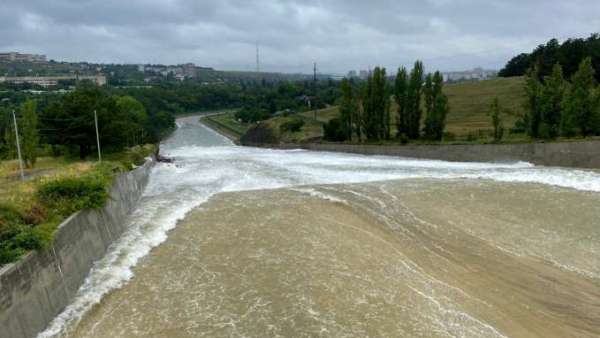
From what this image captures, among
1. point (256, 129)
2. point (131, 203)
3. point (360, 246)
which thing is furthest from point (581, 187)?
point (256, 129)

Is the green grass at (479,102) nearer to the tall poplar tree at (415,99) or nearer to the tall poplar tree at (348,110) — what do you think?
the tall poplar tree at (415,99)

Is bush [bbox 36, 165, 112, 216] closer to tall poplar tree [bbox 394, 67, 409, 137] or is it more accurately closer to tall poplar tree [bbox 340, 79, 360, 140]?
tall poplar tree [bbox 394, 67, 409, 137]

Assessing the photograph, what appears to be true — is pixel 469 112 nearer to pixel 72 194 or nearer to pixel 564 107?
pixel 564 107

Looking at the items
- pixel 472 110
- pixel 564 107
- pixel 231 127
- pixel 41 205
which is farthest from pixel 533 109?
pixel 231 127

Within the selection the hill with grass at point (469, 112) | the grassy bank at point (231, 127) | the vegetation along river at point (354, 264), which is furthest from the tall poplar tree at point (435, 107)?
the grassy bank at point (231, 127)

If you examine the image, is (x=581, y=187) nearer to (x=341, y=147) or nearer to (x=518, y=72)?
(x=341, y=147)

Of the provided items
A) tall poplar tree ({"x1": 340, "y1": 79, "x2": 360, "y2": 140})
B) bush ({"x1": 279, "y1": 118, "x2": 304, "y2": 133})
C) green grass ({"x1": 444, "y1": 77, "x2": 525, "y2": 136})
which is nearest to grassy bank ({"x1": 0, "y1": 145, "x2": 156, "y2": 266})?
tall poplar tree ({"x1": 340, "y1": 79, "x2": 360, "y2": 140})
